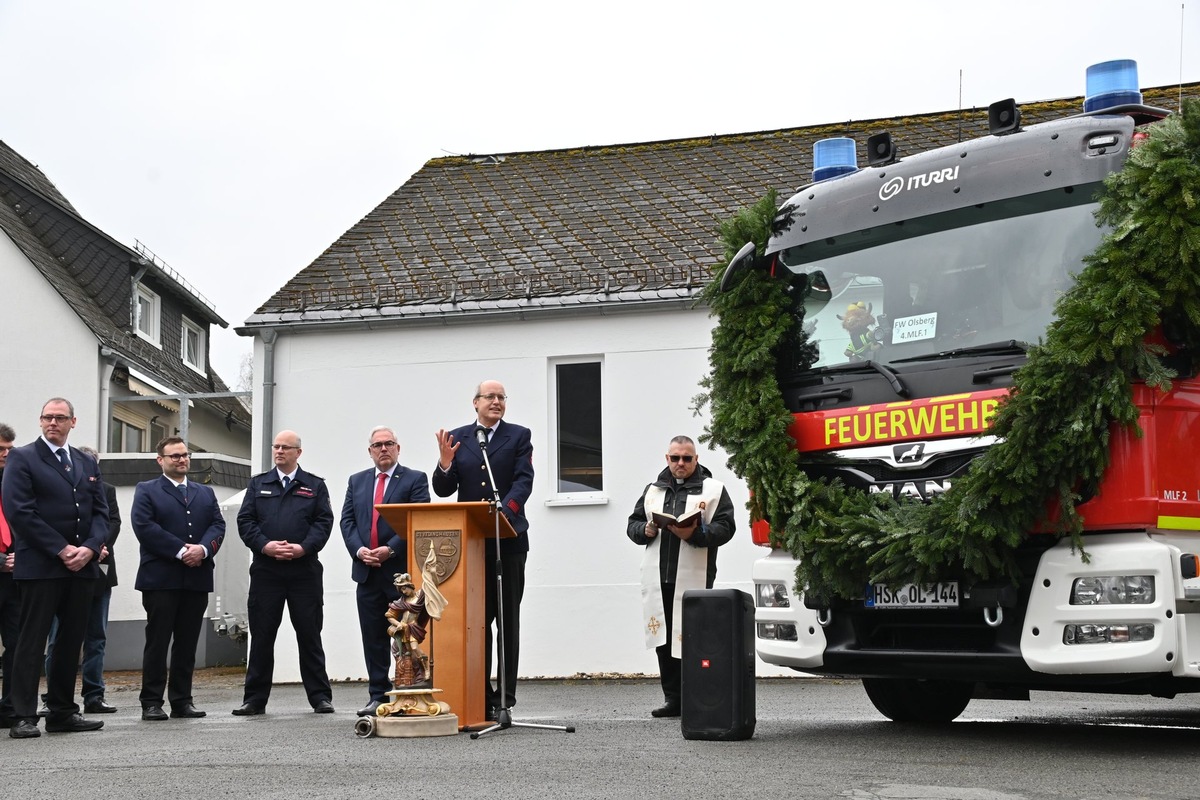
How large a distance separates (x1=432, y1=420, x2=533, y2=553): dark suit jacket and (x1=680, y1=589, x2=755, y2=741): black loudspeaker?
172 centimetres

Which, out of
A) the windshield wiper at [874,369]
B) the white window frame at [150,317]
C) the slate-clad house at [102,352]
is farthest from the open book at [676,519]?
the white window frame at [150,317]

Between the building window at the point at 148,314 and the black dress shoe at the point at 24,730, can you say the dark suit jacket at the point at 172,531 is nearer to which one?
the black dress shoe at the point at 24,730

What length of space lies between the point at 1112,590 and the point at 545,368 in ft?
32.7

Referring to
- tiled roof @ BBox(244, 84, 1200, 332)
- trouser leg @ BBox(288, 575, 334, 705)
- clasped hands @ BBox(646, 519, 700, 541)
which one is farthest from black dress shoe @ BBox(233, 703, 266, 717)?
tiled roof @ BBox(244, 84, 1200, 332)

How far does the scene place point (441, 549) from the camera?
8.91 m

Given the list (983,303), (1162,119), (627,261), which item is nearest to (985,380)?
(983,303)

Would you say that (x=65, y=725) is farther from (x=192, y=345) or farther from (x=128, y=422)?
(x=192, y=345)

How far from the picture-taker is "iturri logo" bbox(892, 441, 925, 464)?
25.0 feet

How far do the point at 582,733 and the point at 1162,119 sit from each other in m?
4.56

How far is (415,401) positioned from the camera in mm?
16688

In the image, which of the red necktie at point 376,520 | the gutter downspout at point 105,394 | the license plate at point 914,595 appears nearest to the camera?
the license plate at point 914,595

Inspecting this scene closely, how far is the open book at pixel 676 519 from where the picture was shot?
32.0ft

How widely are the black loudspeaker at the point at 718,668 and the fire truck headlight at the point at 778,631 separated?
18 cm

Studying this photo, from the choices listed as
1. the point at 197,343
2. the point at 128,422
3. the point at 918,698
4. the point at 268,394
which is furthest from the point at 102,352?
the point at 918,698
